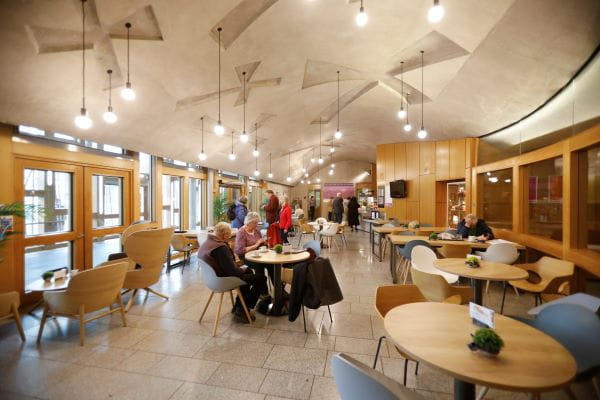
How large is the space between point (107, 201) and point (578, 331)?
714 cm

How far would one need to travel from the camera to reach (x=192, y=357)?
2.70 m

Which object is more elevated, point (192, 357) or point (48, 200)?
point (48, 200)

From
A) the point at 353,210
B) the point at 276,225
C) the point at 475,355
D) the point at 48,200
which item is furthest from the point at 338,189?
the point at 475,355

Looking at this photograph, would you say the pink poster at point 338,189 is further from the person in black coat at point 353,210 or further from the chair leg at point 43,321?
the chair leg at point 43,321

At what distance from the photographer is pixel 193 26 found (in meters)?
3.50

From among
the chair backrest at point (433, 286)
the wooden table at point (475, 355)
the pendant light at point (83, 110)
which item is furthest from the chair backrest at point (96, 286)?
the chair backrest at point (433, 286)

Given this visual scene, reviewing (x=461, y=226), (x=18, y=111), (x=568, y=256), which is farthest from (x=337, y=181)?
(x=18, y=111)

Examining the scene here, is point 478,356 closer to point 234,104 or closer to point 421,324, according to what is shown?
point 421,324

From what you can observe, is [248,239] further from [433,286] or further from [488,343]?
[488,343]

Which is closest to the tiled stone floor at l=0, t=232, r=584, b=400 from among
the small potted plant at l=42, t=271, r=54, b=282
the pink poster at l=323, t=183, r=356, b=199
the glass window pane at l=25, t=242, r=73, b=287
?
the small potted plant at l=42, t=271, r=54, b=282

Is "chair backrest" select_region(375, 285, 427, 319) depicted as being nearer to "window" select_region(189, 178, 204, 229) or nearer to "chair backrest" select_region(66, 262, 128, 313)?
"chair backrest" select_region(66, 262, 128, 313)

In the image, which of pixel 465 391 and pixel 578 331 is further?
pixel 578 331

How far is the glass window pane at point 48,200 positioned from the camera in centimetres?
419

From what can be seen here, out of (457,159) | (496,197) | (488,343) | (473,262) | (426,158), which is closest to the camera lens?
(488,343)
